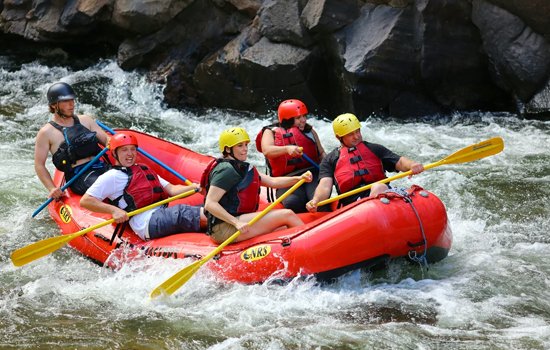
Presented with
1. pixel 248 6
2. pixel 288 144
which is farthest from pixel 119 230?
pixel 248 6

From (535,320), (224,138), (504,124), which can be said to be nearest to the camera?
(535,320)

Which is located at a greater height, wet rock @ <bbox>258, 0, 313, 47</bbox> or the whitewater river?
wet rock @ <bbox>258, 0, 313, 47</bbox>

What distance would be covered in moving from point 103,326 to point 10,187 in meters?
3.92

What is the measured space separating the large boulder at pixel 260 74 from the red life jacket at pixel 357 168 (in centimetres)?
486

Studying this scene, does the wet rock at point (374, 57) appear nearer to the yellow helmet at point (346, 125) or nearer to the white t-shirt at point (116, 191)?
the yellow helmet at point (346, 125)

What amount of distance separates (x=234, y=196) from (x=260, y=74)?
18.1 feet

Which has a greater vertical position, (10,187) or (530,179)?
(10,187)

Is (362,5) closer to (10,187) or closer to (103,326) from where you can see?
(10,187)

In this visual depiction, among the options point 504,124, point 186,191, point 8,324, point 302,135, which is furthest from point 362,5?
point 8,324

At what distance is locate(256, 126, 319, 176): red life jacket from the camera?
548 centimetres

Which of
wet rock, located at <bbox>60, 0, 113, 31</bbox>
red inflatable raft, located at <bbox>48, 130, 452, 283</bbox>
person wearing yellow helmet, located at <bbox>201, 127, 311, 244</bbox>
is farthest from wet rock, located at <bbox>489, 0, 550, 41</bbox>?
wet rock, located at <bbox>60, 0, 113, 31</bbox>

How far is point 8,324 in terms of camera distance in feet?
13.1

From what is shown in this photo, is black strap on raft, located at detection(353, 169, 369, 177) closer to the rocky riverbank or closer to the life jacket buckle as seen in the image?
the life jacket buckle

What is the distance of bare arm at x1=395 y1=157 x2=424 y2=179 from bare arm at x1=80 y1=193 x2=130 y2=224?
2217mm
